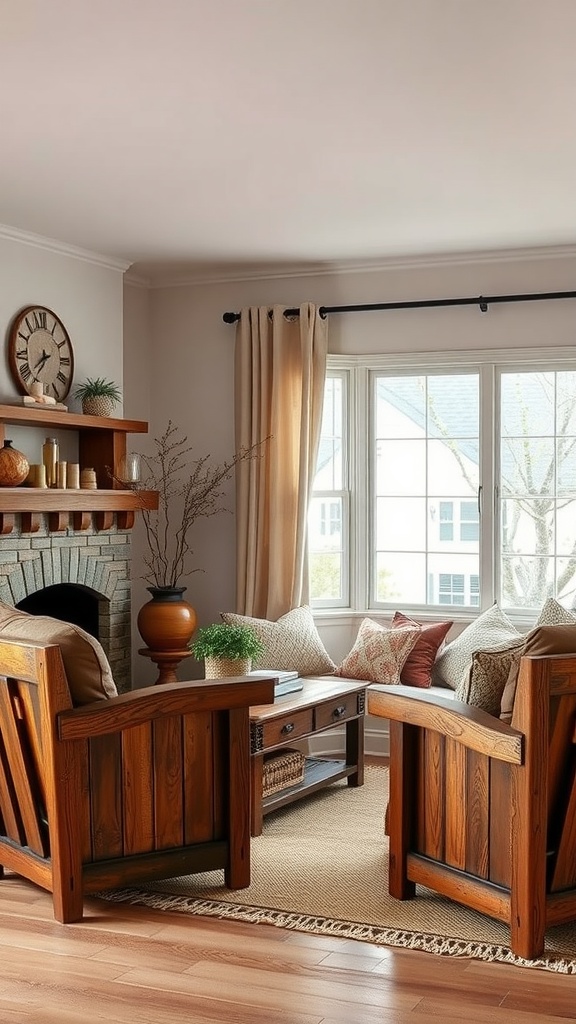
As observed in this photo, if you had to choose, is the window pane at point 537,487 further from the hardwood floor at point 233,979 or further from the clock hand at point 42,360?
the hardwood floor at point 233,979

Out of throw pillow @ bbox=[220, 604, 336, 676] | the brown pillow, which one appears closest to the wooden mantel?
throw pillow @ bbox=[220, 604, 336, 676]

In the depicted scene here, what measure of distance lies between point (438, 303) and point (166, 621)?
229 cm

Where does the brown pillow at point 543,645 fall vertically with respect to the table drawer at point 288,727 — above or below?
above

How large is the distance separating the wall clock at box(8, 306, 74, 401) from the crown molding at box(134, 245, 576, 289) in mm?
904

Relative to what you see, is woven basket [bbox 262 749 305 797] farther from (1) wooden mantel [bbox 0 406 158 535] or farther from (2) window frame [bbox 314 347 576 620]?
(1) wooden mantel [bbox 0 406 158 535]

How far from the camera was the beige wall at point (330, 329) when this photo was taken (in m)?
6.11

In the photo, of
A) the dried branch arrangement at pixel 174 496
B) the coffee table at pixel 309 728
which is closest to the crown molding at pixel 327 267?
the dried branch arrangement at pixel 174 496

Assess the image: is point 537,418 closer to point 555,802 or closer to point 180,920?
point 555,802

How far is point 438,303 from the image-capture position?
6.20m

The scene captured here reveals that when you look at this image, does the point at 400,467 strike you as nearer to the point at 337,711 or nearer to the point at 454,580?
the point at 454,580

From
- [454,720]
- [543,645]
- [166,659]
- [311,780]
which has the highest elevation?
[543,645]

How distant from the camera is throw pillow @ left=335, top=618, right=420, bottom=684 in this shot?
5883 mm

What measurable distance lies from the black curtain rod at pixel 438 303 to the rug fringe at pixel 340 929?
3.52 meters

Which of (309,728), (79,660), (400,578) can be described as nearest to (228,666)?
(309,728)
